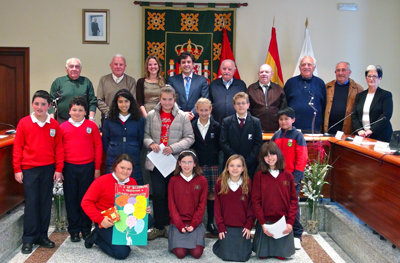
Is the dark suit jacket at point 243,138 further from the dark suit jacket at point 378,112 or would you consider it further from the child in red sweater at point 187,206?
the dark suit jacket at point 378,112

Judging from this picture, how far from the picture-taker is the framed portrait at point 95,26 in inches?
219

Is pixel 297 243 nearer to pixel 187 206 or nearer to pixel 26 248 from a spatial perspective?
pixel 187 206

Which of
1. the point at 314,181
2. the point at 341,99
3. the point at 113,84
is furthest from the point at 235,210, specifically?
the point at 341,99

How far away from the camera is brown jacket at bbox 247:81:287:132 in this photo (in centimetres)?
421

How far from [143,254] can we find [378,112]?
2650mm

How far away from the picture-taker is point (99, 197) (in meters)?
3.22

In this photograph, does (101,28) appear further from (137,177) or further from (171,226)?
(171,226)

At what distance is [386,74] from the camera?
576 centimetres

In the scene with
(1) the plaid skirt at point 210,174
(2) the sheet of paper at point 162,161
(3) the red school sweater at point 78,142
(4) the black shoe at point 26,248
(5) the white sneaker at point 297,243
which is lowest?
(4) the black shoe at point 26,248

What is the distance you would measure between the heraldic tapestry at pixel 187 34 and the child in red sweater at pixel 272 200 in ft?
8.76

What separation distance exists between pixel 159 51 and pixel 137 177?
8.59 ft

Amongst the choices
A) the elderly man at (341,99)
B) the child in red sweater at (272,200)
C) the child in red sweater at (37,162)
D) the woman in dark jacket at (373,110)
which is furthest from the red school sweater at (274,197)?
the child in red sweater at (37,162)

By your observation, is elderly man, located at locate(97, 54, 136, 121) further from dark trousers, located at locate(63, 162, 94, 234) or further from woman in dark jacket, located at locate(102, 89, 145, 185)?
dark trousers, located at locate(63, 162, 94, 234)

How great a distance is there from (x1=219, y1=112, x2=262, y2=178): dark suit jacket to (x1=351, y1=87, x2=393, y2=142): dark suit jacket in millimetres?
1329
